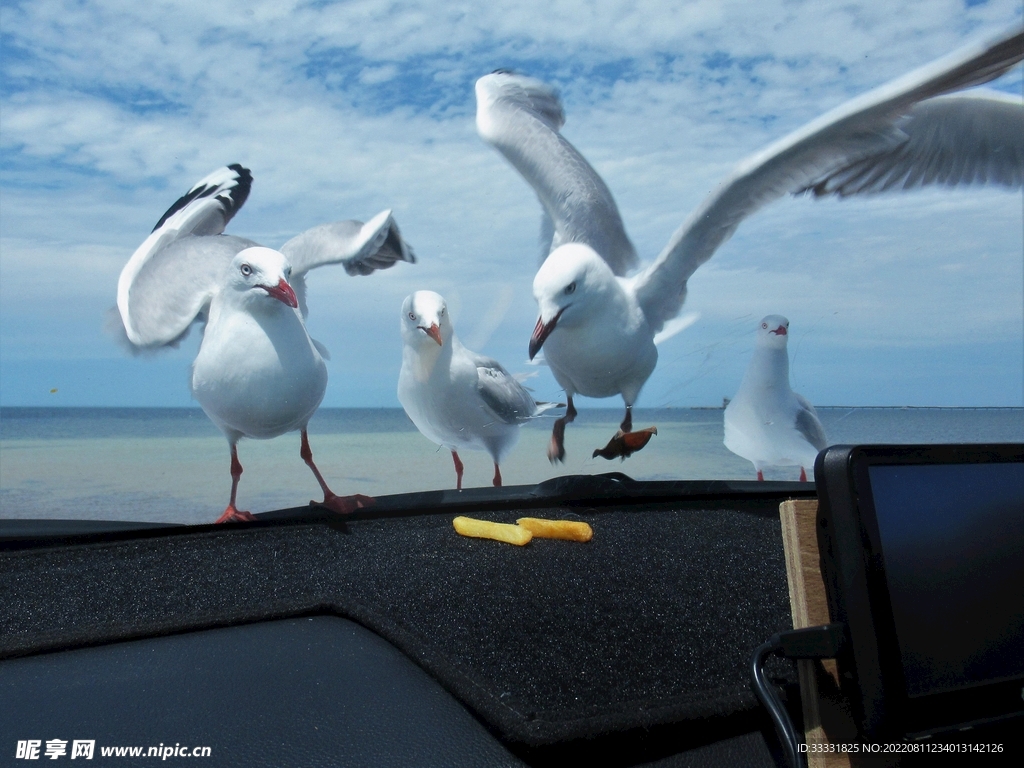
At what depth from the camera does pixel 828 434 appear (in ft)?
7.68

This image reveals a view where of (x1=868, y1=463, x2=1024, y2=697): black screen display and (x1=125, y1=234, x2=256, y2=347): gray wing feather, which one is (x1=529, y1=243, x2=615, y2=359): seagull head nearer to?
(x1=125, y1=234, x2=256, y2=347): gray wing feather

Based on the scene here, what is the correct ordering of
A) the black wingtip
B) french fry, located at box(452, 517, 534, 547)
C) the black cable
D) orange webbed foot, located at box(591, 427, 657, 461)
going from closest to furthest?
the black cable → french fry, located at box(452, 517, 534, 547) → the black wingtip → orange webbed foot, located at box(591, 427, 657, 461)

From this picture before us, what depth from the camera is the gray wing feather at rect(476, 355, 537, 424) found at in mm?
2109

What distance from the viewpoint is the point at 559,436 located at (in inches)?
88.5

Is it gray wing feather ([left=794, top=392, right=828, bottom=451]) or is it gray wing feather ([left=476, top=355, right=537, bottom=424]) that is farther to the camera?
gray wing feather ([left=794, top=392, right=828, bottom=451])

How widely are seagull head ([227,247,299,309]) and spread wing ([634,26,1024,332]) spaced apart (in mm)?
958

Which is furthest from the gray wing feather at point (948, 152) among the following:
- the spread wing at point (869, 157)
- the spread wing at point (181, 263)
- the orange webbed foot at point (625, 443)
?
the spread wing at point (181, 263)

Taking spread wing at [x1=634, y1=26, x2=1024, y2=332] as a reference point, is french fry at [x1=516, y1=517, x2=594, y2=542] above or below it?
below

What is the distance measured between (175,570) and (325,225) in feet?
Result: 2.79

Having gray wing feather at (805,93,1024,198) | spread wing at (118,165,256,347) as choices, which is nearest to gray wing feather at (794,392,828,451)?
gray wing feather at (805,93,1024,198)

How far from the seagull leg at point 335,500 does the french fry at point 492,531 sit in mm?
251

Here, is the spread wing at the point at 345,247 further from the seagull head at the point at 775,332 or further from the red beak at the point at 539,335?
the seagull head at the point at 775,332

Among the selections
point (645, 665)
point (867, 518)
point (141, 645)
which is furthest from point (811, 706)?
point (141, 645)

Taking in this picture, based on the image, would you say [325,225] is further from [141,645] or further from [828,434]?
[828,434]
